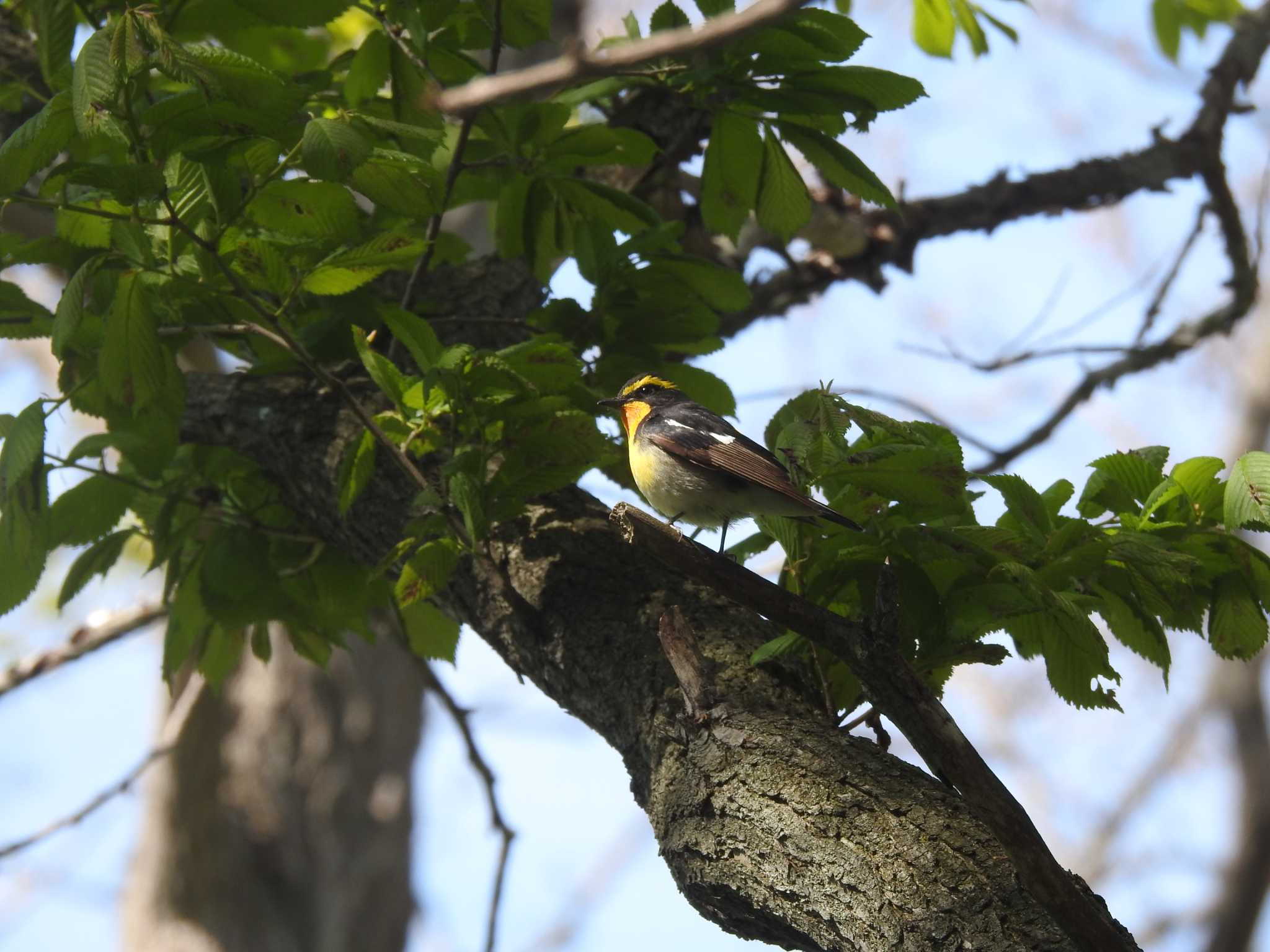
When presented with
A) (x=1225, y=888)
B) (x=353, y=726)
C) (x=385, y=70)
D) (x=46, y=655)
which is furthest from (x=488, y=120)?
(x=1225, y=888)

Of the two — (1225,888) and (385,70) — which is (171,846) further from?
(1225,888)

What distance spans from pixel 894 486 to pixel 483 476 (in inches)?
35.1

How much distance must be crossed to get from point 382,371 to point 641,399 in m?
1.15

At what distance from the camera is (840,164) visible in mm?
2816

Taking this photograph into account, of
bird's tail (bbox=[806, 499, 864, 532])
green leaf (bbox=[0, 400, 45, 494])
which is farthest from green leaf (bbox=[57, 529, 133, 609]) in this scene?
bird's tail (bbox=[806, 499, 864, 532])

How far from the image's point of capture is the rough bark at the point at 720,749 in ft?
6.15

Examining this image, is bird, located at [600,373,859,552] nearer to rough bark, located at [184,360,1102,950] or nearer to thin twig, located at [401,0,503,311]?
rough bark, located at [184,360,1102,950]

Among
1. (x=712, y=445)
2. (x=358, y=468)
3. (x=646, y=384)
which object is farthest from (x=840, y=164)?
(x=358, y=468)

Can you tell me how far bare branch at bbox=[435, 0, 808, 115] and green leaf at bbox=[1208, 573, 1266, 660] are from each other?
5.40ft

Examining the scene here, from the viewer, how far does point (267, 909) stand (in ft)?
24.5

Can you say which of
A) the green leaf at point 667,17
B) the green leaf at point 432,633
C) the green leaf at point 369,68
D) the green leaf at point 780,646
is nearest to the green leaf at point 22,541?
the green leaf at point 432,633

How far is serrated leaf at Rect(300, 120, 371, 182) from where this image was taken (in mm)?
2195

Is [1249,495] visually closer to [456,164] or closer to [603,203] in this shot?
[603,203]

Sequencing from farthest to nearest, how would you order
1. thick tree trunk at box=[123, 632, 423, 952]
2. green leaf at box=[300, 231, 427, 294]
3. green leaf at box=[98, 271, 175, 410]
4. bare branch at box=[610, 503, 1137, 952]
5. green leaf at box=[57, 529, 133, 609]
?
1. thick tree trunk at box=[123, 632, 423, 952]
2. green leaf at box=[57, 529, 133, 609]
3. green leaf at box=[300, 231, 427, 294]
4. green leaf at box=[98, 271, 175, 410]
5. bare branch at box=[610, 503, 1137, 952]
